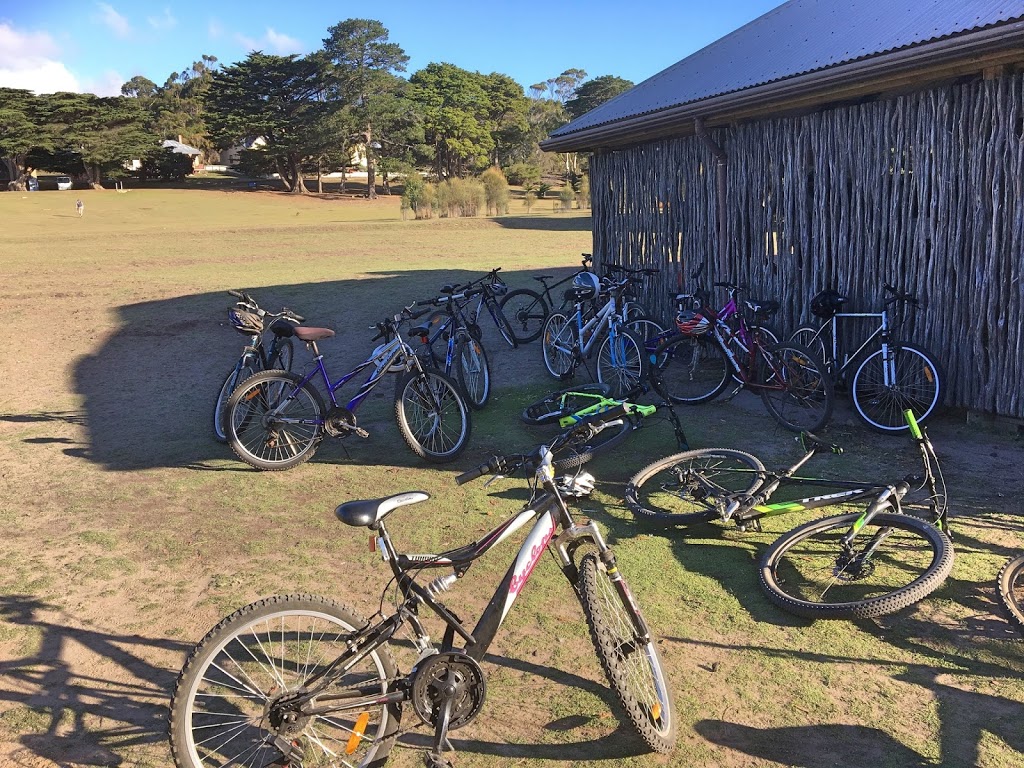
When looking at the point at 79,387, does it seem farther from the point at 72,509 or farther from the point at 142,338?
the point at 72,509

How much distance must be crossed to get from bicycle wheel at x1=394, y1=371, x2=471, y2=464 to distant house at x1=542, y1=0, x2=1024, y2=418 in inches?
142

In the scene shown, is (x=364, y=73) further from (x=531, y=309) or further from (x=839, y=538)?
(x=839, y=538)

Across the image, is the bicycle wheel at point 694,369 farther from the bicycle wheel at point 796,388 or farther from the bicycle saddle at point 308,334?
the bicycle saddle at point 308,334

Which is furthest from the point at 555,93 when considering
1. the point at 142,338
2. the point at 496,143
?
the point at 142,338

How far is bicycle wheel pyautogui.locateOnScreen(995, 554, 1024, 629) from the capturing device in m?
3.60

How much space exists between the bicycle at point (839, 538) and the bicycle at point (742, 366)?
1.82 meters

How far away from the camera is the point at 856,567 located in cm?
404

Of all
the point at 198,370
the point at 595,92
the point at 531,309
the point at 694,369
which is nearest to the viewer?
the point at 694,369

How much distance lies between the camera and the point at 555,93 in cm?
12056

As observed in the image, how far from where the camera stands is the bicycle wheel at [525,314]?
1030 cm

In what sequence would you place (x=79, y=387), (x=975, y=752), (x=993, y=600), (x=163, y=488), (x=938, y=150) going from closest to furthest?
1. (x=975, y=752)
2. (x=993, y=600)
3. (x=163, y=488)
4. (x=938, y=150)
5. (x=79, y=387)

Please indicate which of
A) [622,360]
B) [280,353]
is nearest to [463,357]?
[622,360]

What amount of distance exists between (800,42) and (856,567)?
6134 millimetres

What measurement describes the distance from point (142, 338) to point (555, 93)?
117409 millimetres
